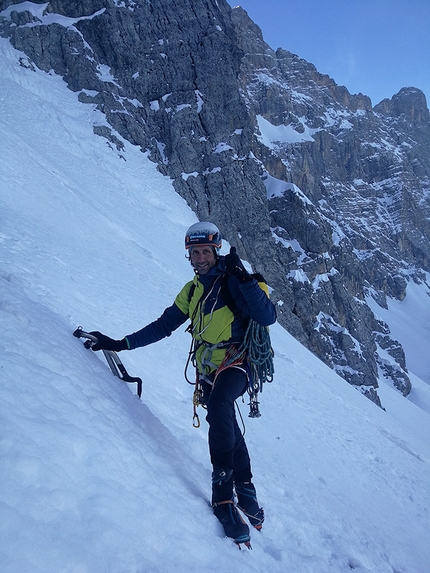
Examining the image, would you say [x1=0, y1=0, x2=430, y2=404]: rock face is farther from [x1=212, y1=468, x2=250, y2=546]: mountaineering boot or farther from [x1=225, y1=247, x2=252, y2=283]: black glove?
[x1=212, y1=468, x2=250, y2=546]: mountaineering boot

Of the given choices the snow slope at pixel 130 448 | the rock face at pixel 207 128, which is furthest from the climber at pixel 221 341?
the rock face at pixel 207 128

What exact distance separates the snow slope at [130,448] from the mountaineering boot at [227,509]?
69 millimetres

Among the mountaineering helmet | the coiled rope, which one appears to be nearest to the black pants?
the coiled rope

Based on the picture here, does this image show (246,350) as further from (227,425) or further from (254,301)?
(227,425)

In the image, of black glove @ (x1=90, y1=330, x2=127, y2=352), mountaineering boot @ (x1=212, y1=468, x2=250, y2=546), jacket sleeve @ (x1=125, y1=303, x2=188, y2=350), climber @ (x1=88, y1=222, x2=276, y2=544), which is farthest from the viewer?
jacket sleeve @ (x1=125, y1=303, x2=188, y2=350)

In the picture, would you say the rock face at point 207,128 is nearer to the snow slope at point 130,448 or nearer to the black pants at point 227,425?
the snow slope at point 130,448

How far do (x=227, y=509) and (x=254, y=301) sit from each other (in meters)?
1.50

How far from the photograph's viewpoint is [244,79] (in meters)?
95.2

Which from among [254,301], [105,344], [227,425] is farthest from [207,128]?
[227,425]

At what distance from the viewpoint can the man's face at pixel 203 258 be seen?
3.21 m

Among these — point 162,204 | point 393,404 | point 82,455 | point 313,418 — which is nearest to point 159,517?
point 82,455

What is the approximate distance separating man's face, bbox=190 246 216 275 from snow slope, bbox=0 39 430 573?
3.99ft

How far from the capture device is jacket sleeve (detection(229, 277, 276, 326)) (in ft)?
9.16

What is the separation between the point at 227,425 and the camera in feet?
8.92
